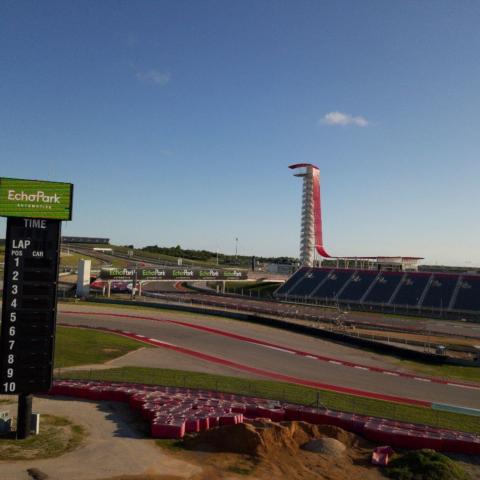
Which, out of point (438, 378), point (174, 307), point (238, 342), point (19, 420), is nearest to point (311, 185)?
point (174, 307)

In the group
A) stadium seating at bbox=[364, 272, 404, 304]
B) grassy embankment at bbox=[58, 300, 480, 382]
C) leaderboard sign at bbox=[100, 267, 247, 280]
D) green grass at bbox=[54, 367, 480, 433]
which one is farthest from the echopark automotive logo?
stadium seating at bbox=[364, 272, 404, 304]

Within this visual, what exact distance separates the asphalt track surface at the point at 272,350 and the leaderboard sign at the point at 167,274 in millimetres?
13777

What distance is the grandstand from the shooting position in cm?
7238

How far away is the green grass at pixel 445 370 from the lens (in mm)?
36250

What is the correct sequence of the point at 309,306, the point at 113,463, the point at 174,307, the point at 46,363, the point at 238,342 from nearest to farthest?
1. the point at 113,463
2. the point at 46,363
3. the point at 238,342
4. the point at 174,307
5. the point at 309,306

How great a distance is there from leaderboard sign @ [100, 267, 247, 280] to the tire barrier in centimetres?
4834

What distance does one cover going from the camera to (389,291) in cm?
8081

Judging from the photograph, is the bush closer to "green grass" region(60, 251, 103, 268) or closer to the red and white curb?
the red and white curb

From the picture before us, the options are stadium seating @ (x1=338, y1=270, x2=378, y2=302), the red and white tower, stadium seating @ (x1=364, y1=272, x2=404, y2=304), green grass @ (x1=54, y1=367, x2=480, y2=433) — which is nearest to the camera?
green grass @ (x1=54, y1=367, x2=480, y2=433)

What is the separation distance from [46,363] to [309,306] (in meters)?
59.4

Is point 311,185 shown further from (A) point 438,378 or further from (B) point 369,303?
(A) point 438,378

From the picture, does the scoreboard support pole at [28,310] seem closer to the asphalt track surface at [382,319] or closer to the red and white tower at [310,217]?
the asphalt track surface at [382,319]

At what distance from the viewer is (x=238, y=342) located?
44.4 m

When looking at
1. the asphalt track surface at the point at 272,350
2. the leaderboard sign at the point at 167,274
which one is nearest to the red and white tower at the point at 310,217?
the leaderboard sign at the point at 167,274
